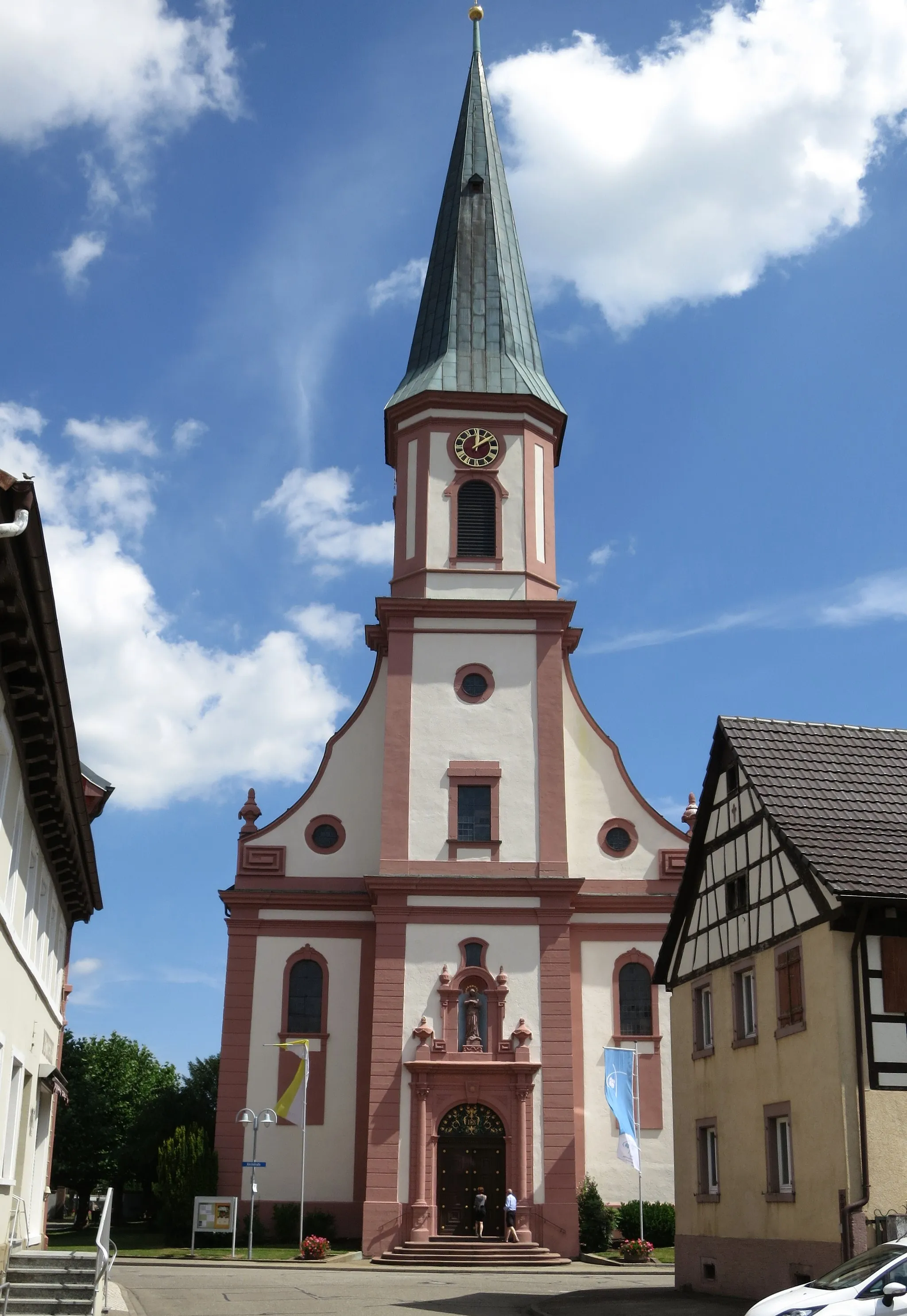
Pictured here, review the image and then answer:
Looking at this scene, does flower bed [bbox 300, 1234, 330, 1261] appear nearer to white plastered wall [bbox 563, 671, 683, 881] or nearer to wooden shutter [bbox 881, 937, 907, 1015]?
white plastered wall [bbox 563, 671, 683, 881]

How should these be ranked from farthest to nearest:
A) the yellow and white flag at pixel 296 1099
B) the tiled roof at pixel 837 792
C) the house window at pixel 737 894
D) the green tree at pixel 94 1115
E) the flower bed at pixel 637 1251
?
the green tree at pixel 94 1115, the yellow and white flag at pixel 296 1099, the flower bed at pixel 637 1251, the house window at pixel 737 894, the tiled roof at pixel 837 792

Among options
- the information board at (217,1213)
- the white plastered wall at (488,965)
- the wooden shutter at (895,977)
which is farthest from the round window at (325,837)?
the wooden shutter at (895,977)

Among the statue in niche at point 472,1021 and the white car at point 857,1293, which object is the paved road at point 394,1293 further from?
the statue in niche at point 472,1021

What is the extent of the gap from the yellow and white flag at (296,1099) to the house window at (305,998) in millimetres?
1105

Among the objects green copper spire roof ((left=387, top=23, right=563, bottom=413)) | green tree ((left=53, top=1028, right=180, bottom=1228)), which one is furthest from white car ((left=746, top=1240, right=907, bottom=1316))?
green tree ((left=53, top=1028, right=180, bottom=1228))

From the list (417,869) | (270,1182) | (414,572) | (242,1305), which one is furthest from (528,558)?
(242,1305)

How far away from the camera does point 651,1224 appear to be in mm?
35094

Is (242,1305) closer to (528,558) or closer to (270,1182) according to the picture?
(270,1182)

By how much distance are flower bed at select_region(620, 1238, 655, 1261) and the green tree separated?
105 ft

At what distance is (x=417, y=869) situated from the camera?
38062mm

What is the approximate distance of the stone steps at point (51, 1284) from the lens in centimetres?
1664

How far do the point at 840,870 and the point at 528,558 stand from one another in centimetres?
2235

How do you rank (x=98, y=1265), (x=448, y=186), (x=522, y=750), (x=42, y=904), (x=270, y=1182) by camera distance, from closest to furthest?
(x=98, y=1265) → (x=42, y=904) → (x=270, y=1182) → (x=522, y=750) → (x=448, y=186)

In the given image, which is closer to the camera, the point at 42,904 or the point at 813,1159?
the point at 813,1159
